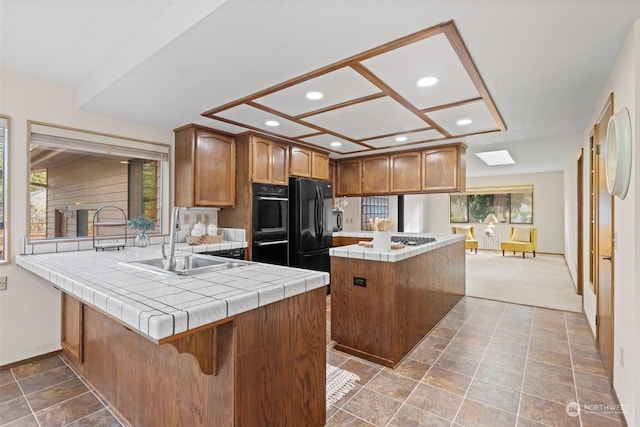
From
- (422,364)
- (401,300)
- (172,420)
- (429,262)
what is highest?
(429,262)

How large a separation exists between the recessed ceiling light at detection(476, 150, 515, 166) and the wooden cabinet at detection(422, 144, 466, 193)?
1.39 meters

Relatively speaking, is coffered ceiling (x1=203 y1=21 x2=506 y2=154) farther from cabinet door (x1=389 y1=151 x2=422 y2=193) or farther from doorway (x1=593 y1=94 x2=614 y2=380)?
doorway (x1=593 y1=94 x2=614 y2=380)

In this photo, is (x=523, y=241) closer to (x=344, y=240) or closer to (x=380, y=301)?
(x=344, y=240)

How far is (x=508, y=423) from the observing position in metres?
1.77

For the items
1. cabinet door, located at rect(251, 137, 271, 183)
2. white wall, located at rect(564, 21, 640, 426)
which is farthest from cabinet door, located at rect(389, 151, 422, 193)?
white wall, located at rect(564, 21, 640, 426)

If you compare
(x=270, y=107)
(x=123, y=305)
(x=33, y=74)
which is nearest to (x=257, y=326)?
(x=123, y=305)

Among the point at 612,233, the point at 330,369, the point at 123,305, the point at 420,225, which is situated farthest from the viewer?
the point at 420,225

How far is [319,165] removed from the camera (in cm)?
476

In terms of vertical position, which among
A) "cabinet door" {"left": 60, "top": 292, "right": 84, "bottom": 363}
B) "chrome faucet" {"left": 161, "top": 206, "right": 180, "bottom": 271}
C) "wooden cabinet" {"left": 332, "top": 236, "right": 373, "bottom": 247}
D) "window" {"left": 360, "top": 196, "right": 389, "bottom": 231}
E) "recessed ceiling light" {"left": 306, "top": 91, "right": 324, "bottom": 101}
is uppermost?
"recessed ceiling light" {"left": 306, "top": 91, "right": 324, "bottom": 101}

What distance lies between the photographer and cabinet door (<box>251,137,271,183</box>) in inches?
147

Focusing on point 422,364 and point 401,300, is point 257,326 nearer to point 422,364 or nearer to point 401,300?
point 401,300

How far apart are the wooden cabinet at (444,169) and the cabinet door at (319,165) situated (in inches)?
58.6

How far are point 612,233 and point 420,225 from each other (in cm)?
869

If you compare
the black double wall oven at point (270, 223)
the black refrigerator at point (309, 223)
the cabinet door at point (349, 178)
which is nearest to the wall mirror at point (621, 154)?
the black refrigerator at point (309, 223)
